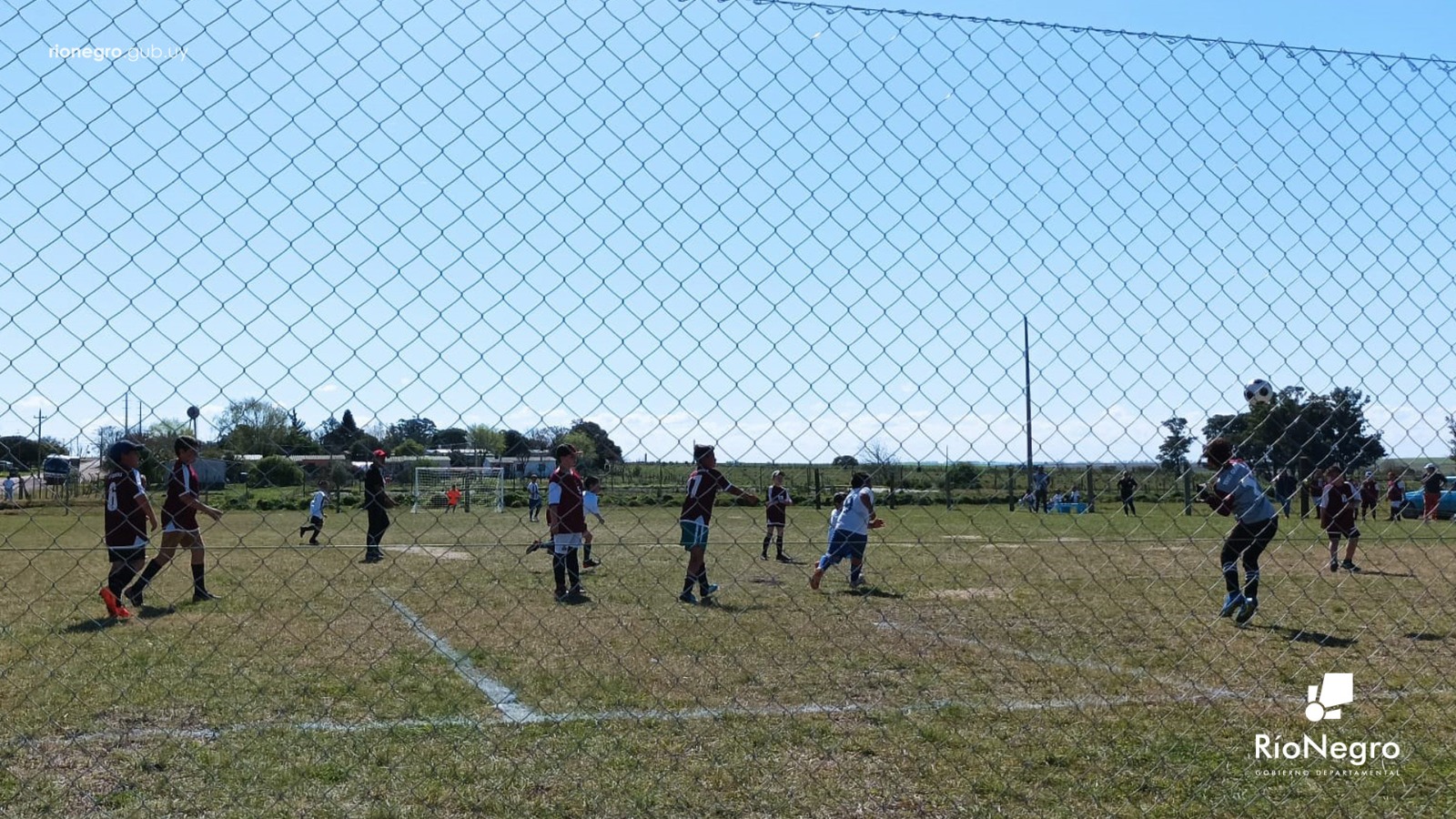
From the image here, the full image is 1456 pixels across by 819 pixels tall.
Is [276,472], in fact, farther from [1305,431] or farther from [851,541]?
[851,541]

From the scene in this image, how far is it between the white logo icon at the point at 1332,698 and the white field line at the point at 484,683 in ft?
11.0

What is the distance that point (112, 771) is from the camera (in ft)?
15.4

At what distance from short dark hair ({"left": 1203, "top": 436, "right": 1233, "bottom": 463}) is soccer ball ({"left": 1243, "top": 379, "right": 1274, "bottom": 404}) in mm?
147

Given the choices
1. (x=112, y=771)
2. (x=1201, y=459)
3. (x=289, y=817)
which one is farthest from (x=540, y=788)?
(x=1201, y=459)

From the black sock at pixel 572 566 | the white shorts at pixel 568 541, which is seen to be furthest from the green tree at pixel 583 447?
the black sock at pixel 572 566

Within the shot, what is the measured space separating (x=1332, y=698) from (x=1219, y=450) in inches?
89.9

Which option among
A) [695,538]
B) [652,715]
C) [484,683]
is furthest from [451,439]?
[695,538]

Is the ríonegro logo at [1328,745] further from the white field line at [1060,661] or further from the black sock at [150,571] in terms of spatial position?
the black sock at [150,571]

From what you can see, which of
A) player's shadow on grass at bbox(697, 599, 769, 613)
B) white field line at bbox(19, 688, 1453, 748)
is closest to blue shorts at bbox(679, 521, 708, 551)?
player's shadow on grass at bbox(697, 599, 769, 613)

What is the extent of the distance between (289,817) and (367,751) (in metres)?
0.84

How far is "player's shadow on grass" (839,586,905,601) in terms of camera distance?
11.5 m

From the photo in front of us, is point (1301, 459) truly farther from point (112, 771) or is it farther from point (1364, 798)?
point (112, 771)

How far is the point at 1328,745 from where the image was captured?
5.04 m

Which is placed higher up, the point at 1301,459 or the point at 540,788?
the point at 1301,459
